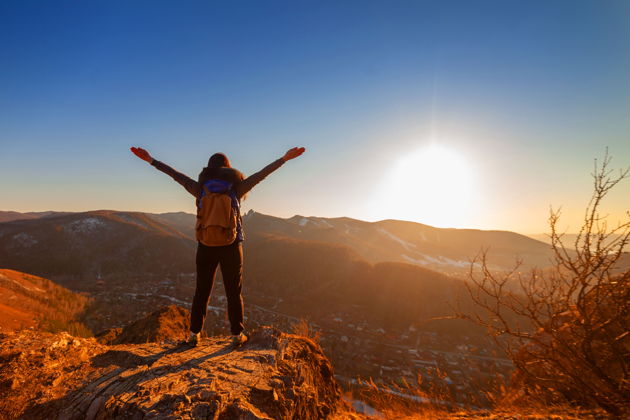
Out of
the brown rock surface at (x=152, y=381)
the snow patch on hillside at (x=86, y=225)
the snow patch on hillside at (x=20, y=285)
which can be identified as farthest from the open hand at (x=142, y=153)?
the snow patch on hillside at (x=86, y=225)

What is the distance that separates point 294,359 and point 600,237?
365 centimetres

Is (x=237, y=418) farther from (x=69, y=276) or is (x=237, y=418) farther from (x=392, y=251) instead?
(x=392, y=251)

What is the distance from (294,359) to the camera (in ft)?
8.70

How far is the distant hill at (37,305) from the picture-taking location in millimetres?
7119

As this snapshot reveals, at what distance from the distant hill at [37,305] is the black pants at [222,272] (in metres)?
6.96

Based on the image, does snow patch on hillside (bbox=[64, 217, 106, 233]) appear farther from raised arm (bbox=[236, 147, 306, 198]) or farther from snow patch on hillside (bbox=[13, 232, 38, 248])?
raised arm (bbox=[236, 147, 306, 198])

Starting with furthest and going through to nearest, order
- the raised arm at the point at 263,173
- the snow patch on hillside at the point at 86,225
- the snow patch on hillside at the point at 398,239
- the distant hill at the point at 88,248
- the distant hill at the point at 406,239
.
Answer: the snow patch on hillside at the point at 398,239 < the distant hill at the point at 406,239 < the snow patch on hillside at the point at 86,225 < the distant hill at the point at 88,248 < the raised arm at the point at 263,173

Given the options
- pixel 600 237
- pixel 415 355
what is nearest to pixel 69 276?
pixel 415 355

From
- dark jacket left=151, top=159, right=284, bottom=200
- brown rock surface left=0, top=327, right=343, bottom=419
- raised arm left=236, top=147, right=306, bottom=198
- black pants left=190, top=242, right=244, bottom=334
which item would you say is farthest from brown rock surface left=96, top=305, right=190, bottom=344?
raised arm left=236, top=147, right=306, bottom=198

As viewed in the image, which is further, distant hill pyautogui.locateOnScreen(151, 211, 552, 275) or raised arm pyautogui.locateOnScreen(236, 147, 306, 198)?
distant hill pyautogui.locateOnScreen(151, 211, 552, 275)

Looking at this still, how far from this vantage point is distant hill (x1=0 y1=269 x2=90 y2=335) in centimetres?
712

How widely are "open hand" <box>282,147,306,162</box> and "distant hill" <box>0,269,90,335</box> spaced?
27.2ft

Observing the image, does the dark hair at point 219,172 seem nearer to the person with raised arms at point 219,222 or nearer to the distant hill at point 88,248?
the person with raised arms at point 219,222

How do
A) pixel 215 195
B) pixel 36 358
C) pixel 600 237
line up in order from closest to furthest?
1. pixel 36 358
2. pixel 215 195
3. pixel 600 237
